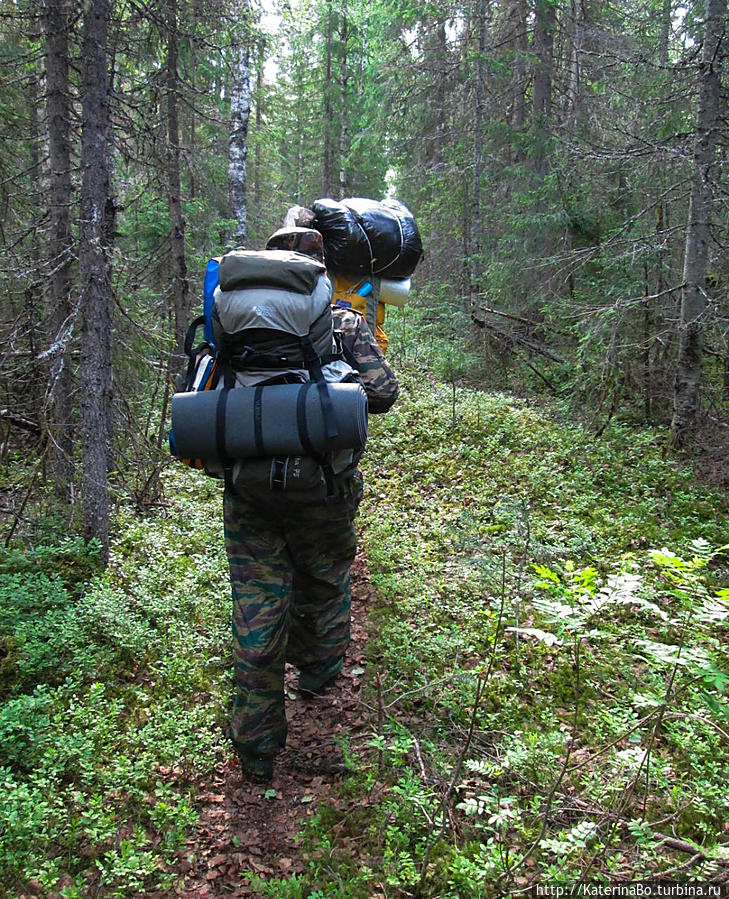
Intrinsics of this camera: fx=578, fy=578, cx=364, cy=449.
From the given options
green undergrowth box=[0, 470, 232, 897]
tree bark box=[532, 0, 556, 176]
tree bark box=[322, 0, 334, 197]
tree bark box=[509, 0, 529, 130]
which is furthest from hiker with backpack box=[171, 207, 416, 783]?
tree bark box=[322, 0, 334, 197]

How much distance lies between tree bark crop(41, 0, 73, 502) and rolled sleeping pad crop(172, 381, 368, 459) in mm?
2959

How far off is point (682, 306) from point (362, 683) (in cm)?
633

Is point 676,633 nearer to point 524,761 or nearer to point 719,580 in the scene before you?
point 719,580

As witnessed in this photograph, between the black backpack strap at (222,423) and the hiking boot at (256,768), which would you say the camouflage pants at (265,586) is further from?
the black backpack strap at (222,423)

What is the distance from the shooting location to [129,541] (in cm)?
567

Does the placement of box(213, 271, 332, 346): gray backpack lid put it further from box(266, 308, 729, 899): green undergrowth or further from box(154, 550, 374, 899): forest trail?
box(154, 550, 374, 899): forest trail

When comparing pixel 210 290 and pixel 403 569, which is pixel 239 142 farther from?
pixel 210 290

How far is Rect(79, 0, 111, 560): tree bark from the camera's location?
472 centimetres

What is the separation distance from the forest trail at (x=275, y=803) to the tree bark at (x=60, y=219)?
3.35 m

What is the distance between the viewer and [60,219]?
19.9 ft

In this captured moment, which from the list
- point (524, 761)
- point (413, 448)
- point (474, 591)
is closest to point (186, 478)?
point (413, 448)

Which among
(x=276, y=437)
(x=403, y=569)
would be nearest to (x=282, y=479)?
(x=276, y=437)

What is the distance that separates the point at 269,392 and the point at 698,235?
6.68 meters

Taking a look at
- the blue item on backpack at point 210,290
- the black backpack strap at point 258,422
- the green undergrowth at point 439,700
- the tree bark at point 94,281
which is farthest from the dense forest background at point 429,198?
the black backpack strap at point 258,422
